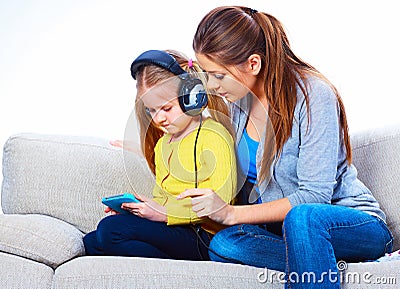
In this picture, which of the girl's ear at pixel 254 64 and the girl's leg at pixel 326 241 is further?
the girl's ear at pixel 254 64

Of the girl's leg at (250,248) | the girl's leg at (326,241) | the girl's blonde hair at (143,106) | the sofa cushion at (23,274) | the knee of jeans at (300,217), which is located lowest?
the sofa cushion at (23,274)

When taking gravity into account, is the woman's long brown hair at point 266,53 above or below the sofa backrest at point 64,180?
above

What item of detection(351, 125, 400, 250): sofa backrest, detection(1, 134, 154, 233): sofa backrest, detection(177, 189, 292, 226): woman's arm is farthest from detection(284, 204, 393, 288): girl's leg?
detection(1, 134, 154, 233): sofa backrest

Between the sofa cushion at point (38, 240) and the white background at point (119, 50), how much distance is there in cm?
78

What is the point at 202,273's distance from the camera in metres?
1.50

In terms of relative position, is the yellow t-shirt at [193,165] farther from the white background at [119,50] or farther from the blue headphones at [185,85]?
the white background at [119,50]

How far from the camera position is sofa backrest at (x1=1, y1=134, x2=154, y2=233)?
2.00 metres

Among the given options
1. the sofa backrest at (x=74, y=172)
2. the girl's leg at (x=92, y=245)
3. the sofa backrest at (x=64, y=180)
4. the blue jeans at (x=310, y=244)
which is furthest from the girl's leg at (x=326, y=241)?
the sofa backrest at (x=64, y=180)

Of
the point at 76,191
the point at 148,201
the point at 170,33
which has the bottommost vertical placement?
the point at 76,191

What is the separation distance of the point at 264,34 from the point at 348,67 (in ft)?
3.11

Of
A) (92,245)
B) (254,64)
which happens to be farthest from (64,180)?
(254,64)

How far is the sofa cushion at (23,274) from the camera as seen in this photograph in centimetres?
155

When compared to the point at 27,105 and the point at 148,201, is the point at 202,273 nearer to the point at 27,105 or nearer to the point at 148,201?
the point at 148,201

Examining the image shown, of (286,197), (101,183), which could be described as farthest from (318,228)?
(101,183)
